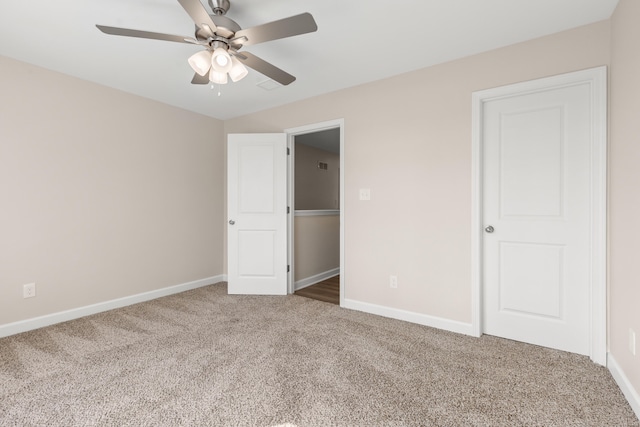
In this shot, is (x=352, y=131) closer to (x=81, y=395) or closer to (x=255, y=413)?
(x=255, y=413)

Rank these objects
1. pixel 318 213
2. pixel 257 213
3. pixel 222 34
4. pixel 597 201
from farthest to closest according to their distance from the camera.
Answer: pixel 318 213
pixel 257 213
pixel 597 201
pixel 222 34

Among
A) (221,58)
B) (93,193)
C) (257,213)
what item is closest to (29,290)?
(93,193)

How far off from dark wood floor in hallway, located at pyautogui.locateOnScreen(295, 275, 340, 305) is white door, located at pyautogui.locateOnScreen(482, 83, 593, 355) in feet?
5.42

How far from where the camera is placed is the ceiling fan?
1.59 m

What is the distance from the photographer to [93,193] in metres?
3.07

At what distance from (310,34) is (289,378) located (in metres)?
2.39

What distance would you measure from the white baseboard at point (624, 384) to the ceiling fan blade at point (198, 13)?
2983 millimetres

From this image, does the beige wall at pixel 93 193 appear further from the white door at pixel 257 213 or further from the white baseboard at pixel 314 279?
the white baseboard at pixel 314 279

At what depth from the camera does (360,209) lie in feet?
10.4

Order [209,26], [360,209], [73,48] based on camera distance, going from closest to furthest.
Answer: [209,26]
[73,48]
[360,209]

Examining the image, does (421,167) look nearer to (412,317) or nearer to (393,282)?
(393,282)

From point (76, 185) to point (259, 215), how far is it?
185cm

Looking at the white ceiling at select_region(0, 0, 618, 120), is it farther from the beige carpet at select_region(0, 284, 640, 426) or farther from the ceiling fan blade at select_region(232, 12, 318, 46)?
the beige carpet at select_region(0, 284, 640, 426)

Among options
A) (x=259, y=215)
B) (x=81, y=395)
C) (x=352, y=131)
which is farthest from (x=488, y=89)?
(x=81, y=395)
